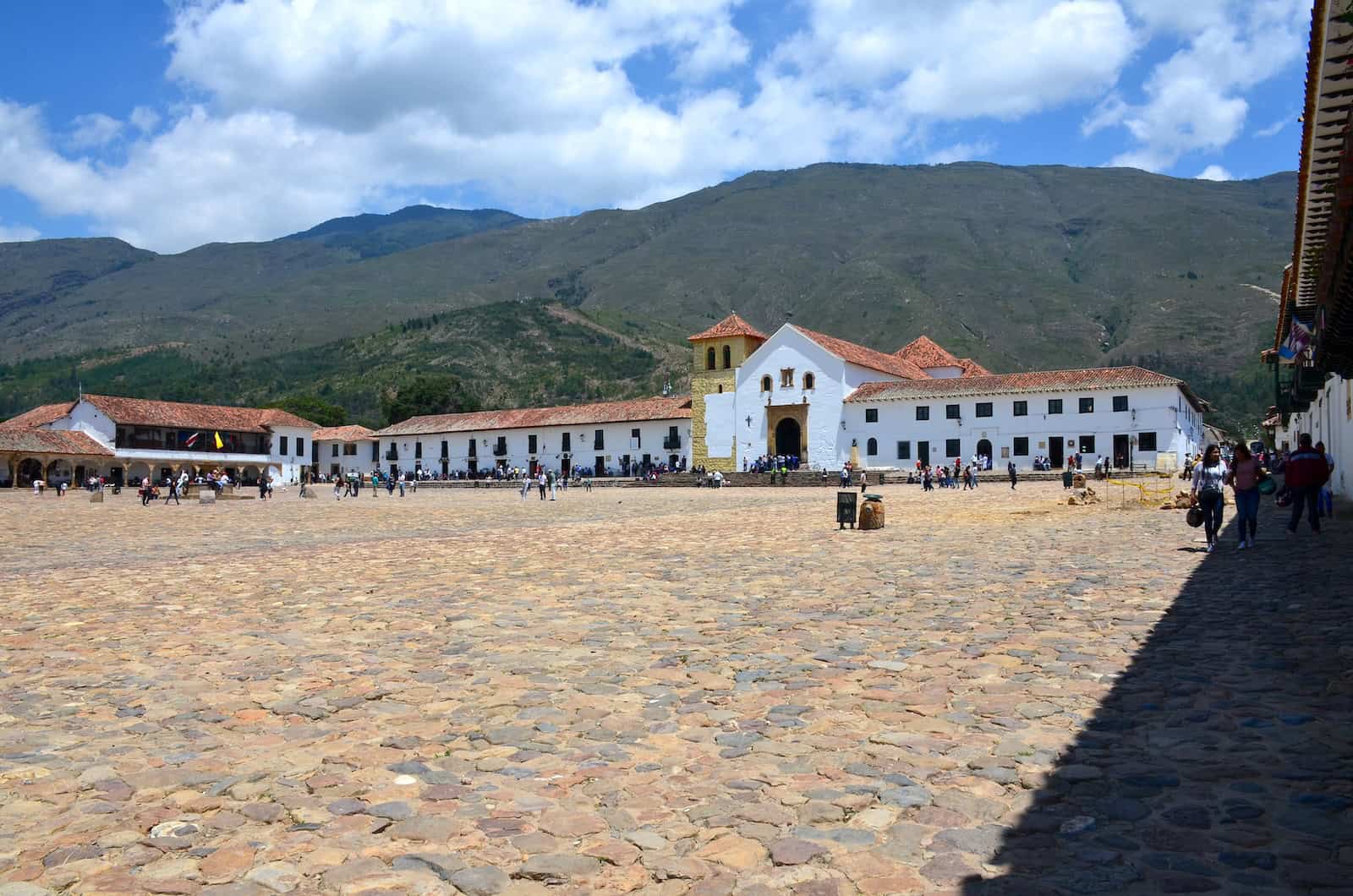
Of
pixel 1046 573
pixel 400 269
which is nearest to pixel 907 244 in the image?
pixel 400 269

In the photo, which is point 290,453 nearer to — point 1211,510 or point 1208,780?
point 1211,510

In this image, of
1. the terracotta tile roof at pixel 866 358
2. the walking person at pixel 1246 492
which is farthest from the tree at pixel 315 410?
the walking person at pixel 1246 492

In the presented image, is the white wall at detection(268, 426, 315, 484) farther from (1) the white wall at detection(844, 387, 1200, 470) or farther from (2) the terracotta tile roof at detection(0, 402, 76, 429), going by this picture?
(1) the white wall at detection(844, 387, 1200, 470)

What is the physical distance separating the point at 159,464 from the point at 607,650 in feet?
221

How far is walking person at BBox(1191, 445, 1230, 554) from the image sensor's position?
1232 cm

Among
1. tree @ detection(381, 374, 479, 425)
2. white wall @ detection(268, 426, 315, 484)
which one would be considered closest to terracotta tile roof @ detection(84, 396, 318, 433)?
white wall @ detection(268, 426, 315, 484)

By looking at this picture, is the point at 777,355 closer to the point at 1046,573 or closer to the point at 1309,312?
the point at 1309,312

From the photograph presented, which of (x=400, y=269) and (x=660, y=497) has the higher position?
(x=400, y=269)

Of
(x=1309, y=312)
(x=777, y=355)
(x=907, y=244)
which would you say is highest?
(x=907, y=244)

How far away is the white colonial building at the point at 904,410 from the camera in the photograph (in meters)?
47.7

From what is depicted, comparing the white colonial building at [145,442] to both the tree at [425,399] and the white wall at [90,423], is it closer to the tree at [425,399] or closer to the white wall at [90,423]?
the white wall at [90,423]

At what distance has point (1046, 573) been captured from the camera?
10.2 meters

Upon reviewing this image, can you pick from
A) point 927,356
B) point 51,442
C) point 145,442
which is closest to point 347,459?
point 145,442

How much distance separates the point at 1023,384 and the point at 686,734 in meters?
48.8
